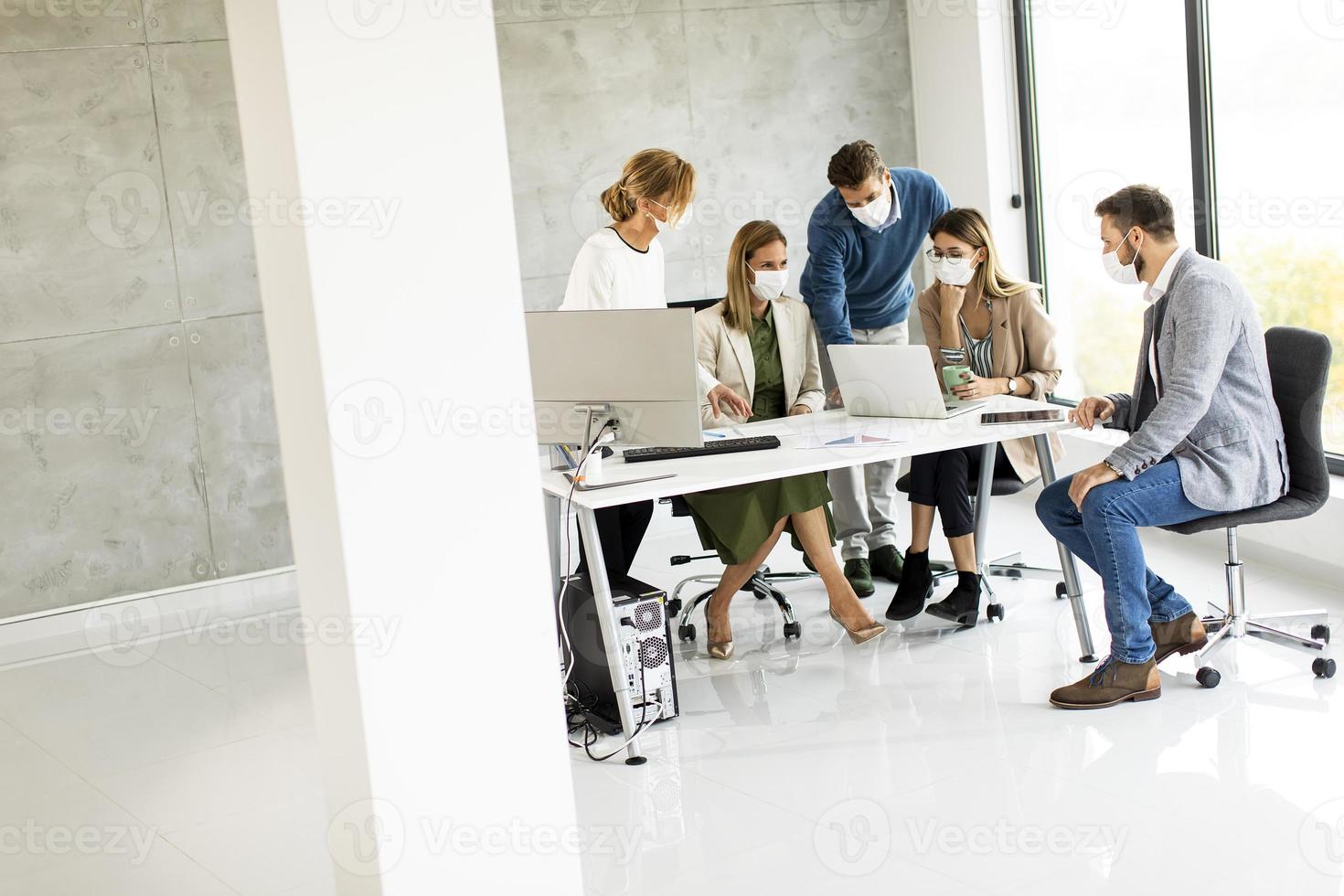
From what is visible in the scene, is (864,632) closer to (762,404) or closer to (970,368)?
(762,404)

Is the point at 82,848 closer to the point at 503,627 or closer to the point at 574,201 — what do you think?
the point at 503,627

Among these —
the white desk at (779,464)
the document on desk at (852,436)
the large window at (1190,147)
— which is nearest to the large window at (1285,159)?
the large window at (1190,147)

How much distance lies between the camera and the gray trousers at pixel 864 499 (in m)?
4.95

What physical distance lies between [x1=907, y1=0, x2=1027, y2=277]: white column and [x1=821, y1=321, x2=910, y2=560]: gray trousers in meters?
1.52

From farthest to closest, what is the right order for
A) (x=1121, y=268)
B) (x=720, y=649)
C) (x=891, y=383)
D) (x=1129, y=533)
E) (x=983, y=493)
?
(x=983, y=493), (x=720, y=649), (x=891, y=383), (x=1121, y=268), (x=1129, y=533)

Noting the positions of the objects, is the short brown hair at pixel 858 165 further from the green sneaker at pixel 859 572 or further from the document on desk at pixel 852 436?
the green sneaker at pixel 859 572

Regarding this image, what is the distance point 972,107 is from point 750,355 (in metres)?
2.42

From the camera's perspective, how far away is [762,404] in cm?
463

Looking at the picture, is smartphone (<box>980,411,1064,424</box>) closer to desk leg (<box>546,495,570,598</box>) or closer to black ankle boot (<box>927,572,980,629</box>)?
black ankle boot (<box>927,572,980,629</box>)

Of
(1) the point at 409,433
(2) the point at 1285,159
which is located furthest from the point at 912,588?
(1) the point at 409,433

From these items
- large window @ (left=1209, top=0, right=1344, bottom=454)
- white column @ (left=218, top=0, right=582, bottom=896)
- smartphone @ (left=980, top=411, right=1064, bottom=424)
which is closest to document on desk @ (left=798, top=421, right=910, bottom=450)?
smartphone @ (left=980, top=411, right=1064, bottom=424)

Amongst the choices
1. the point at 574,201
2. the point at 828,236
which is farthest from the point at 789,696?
the point at 574,201

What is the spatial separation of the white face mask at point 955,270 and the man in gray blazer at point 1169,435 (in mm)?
740

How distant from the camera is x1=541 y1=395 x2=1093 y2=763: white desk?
11.5 feet
